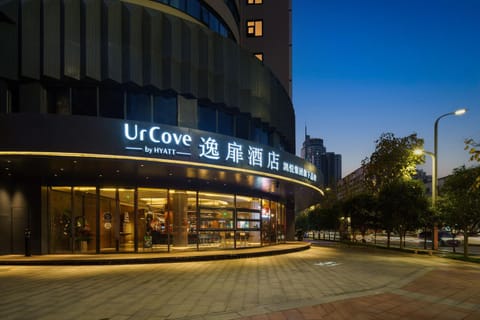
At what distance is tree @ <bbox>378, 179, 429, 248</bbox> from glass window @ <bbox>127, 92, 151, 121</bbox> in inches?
719

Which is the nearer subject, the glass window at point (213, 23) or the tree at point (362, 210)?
the glass window at point (213, 23)

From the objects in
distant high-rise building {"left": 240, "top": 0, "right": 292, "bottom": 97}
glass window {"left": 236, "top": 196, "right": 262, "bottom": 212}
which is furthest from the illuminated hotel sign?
distant high-rise building {"left": 240, "top": 0, "right": 292, "bottom": 97}

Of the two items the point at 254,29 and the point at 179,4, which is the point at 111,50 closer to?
the point at 179,4

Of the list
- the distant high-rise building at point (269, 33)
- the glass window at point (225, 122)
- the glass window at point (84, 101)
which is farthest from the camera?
the distant high-rise building at point (269, 33)

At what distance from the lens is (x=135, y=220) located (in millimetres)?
20516

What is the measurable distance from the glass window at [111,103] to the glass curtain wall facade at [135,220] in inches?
162

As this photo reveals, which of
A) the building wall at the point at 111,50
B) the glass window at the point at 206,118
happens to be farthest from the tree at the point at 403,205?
the glass window at the point at 206,118

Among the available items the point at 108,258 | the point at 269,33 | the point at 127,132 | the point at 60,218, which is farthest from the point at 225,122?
the point at 269,33

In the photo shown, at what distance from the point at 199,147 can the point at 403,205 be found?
16769 millimetres

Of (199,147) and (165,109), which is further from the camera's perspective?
(165,109)

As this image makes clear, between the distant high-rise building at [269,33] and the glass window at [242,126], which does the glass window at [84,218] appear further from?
the distant high-rise building at [269,33]

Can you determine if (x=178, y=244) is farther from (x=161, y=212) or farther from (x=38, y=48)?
(x=38, y=48)

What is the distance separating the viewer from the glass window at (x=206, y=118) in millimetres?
21328

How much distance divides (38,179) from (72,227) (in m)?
2.97
